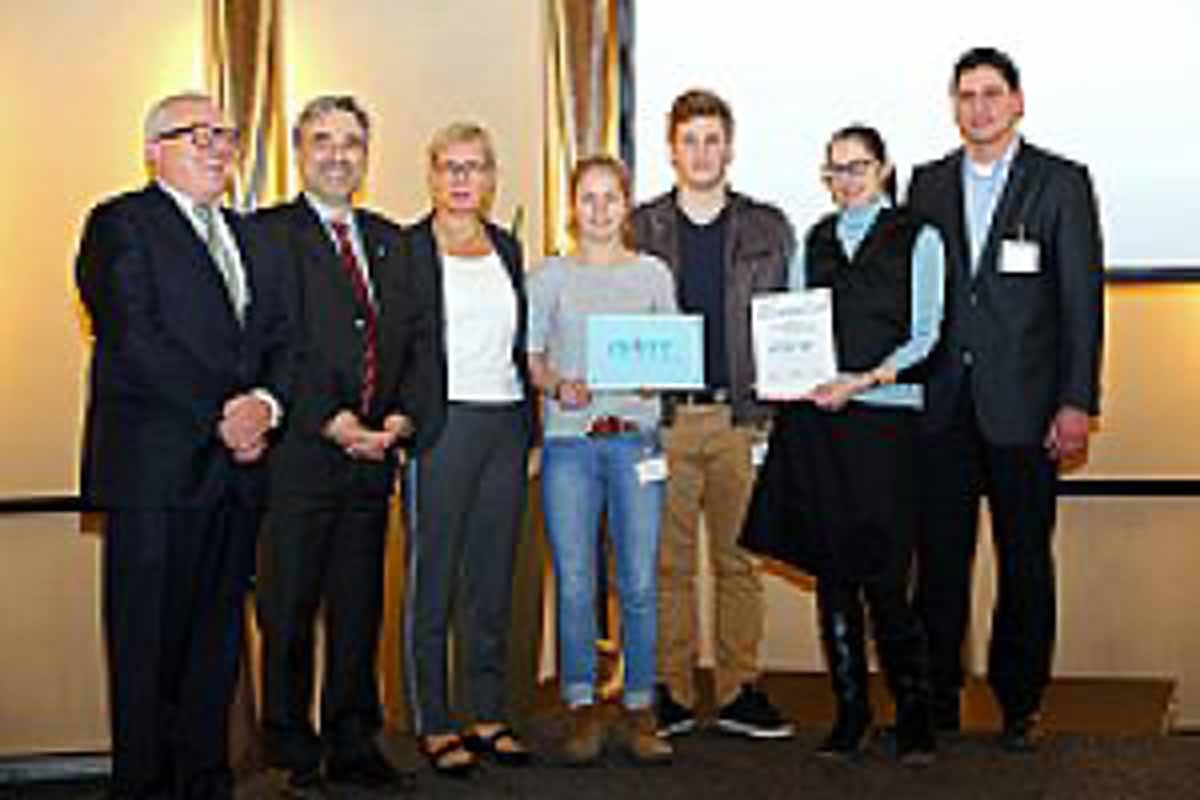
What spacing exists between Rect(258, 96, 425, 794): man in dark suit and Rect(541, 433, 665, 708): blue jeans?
447 millimetres

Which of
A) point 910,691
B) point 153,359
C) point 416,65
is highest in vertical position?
→ point 416,65

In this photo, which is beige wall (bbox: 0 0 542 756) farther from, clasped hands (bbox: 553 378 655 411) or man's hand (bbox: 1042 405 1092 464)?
man's hand (bbox: 1042 405 1092 464)

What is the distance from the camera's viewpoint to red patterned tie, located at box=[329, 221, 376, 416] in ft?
12.1

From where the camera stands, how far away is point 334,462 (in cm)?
362

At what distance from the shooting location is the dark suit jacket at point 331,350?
3.59 m

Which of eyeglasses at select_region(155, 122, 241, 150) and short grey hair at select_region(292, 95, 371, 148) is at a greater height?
short grey hair at select_region(292, 95, 371, 148)

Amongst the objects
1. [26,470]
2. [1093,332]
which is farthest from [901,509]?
[26,470]

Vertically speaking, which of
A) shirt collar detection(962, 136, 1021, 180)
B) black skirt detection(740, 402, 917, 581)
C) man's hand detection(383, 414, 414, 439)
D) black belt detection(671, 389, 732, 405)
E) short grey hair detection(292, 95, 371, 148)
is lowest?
black skirt detection(740, 402, 917, 581)

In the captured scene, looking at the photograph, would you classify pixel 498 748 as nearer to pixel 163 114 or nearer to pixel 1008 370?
pixel 1008 370

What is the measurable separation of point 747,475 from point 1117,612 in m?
1.95

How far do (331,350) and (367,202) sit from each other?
83.1 inches

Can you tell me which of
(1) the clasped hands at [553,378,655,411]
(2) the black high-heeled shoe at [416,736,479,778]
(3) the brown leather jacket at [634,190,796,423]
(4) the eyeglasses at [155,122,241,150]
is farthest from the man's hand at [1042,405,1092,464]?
(4) the eyeglasses at [155,122,241,150]

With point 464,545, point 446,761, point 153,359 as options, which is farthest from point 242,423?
point 446,761

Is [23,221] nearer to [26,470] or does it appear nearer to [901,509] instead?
[26,470]
